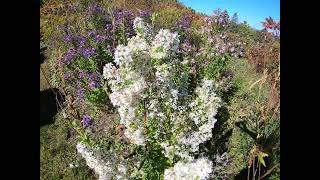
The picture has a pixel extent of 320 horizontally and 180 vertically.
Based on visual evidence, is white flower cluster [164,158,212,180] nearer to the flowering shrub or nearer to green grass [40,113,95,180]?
the flowering shrub

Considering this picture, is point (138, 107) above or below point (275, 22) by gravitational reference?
below

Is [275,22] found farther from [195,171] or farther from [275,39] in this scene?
[195,171]

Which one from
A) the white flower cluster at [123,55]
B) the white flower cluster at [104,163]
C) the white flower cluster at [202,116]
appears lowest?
the white flower cluster at [104,163]

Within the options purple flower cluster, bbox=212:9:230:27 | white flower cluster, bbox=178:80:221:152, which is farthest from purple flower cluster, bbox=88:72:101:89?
white flower cluster, bbox=178:80:221:152

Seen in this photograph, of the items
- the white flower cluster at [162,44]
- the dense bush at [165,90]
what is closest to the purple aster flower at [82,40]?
the dense bush at [165,90]

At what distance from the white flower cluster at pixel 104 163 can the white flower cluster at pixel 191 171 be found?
613 mm

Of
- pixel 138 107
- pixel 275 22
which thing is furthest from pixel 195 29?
pixel 138 107

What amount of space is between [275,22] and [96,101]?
290 centimetres

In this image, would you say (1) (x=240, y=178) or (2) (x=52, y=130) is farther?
(2) (x=52, y=130)

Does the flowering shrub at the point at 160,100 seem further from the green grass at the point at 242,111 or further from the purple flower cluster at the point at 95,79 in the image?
the purple flower cluster at the point at 95,79

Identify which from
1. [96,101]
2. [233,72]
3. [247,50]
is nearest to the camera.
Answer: [96,101]

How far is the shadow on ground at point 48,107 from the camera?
679 cm
